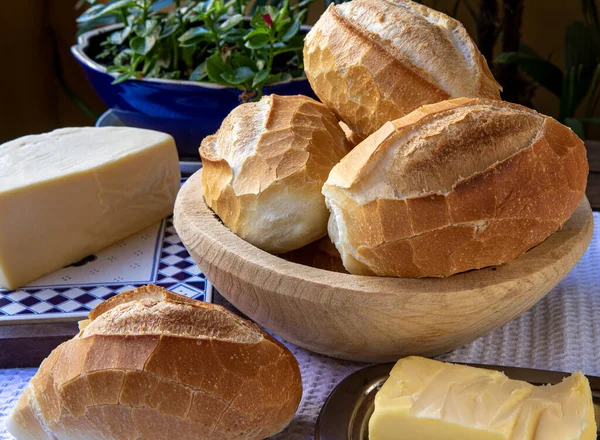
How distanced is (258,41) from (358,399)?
790mm

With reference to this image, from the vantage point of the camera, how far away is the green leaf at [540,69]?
194 cm

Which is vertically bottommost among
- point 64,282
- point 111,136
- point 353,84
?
point 64,282

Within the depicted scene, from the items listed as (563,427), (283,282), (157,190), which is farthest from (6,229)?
(563,427)

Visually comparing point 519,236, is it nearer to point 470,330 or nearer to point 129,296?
point 470,330

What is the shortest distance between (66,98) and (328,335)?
2205 mm

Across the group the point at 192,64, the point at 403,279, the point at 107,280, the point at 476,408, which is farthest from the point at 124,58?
the point at 476,408

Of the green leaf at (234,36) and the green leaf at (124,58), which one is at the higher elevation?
the green leaf at (234,36)

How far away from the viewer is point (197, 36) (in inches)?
52.6

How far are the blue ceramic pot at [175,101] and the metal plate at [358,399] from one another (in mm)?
743

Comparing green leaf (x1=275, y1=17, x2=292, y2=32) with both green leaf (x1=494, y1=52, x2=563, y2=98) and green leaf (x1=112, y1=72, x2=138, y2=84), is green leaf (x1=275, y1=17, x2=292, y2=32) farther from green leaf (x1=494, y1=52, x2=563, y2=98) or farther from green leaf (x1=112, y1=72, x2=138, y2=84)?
green leaf (x1=494, y1=52, x2=563, y2=98)

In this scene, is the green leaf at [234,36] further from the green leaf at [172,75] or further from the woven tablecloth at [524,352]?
the woven tablecloth at [524,352]

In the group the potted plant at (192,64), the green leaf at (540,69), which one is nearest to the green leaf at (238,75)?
the potted plant at (192,64)

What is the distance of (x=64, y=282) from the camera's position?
100 cm

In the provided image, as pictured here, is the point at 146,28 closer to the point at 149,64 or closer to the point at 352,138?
the point at 149,64
